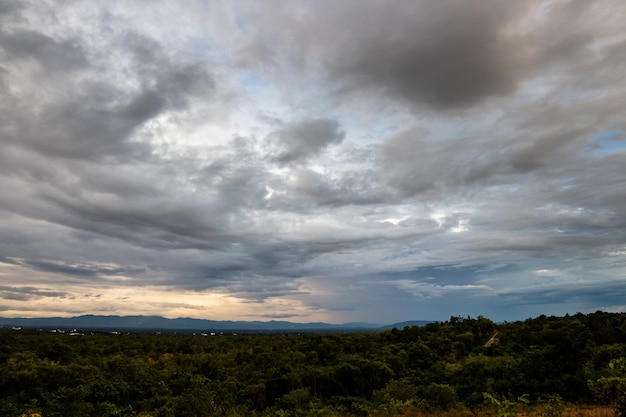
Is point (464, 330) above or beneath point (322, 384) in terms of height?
above

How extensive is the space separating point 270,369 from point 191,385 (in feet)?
35.2

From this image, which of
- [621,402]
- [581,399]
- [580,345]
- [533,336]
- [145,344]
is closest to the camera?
[621,402]

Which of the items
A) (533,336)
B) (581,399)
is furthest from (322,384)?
(533,336)

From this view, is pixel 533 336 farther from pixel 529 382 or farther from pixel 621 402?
pixel 621 402

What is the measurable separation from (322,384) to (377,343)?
25.5 metres

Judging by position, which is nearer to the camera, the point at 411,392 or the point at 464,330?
the point at 411,392

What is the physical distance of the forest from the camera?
2758 centimetres

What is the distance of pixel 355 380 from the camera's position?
1668 inches

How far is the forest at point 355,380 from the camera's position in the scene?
90.5ft

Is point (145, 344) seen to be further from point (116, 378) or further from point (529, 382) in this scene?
point (529, 382)

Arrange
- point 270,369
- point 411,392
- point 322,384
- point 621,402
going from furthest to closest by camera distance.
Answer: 1. point 270,369
2. point 322,384
3. point 411,392
4. point 621,402

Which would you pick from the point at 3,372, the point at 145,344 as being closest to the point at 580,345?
the point at 3,372

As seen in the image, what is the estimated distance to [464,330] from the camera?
224 feet

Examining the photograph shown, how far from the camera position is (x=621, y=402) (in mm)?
16297
